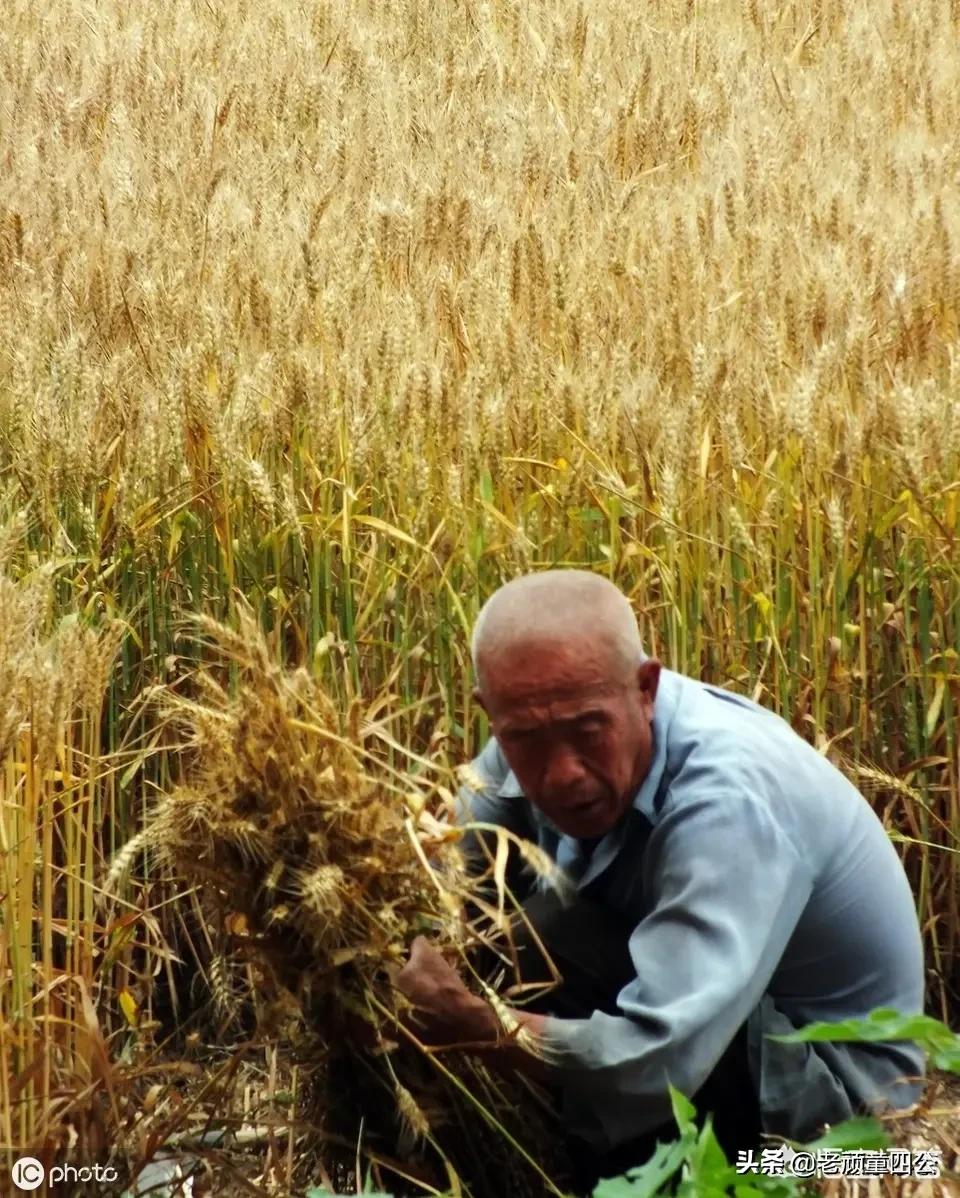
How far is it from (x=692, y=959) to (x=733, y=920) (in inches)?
2.3

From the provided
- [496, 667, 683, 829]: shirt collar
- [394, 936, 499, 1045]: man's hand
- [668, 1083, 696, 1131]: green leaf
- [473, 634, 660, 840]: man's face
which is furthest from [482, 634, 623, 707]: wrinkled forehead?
[668, 1083, 696, 1131]: green leaf

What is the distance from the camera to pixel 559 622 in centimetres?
205

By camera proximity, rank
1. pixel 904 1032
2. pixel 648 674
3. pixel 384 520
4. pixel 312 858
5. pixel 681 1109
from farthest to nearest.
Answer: pixel 384 520
pixel 648 674
pixel 312 858
pixel 681 1109
pixel 904 1032

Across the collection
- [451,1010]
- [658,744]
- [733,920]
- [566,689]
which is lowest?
[451,1010]

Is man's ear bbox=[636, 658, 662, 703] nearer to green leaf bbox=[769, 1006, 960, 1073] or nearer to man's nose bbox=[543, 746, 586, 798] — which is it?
man's nose bbox=[543, 746, 586, 798]

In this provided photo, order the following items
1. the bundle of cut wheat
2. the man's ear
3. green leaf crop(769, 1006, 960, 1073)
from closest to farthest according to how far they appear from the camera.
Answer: green leaf crop(769, 1006, 960, 1073) → the bundle of cut wheat → the man's ear

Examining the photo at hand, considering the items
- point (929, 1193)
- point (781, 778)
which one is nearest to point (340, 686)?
point (781, 778)

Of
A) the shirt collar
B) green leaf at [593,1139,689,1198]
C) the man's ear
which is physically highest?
the man's ear

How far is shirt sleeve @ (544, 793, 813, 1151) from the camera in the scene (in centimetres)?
200

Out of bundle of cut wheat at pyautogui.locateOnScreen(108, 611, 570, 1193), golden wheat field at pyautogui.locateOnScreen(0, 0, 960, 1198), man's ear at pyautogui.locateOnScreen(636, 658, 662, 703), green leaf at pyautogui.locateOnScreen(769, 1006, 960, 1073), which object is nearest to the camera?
green leaf at pyautogui.locateOnScreen(769, 1006, 960, 1073)

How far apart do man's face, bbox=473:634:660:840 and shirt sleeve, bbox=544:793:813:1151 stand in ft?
0.27

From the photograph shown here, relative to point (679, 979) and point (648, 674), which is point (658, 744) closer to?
point (648, 674)

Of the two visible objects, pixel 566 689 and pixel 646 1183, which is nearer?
pixel 646 1183

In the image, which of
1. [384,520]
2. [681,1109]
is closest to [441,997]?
[681,1109]
